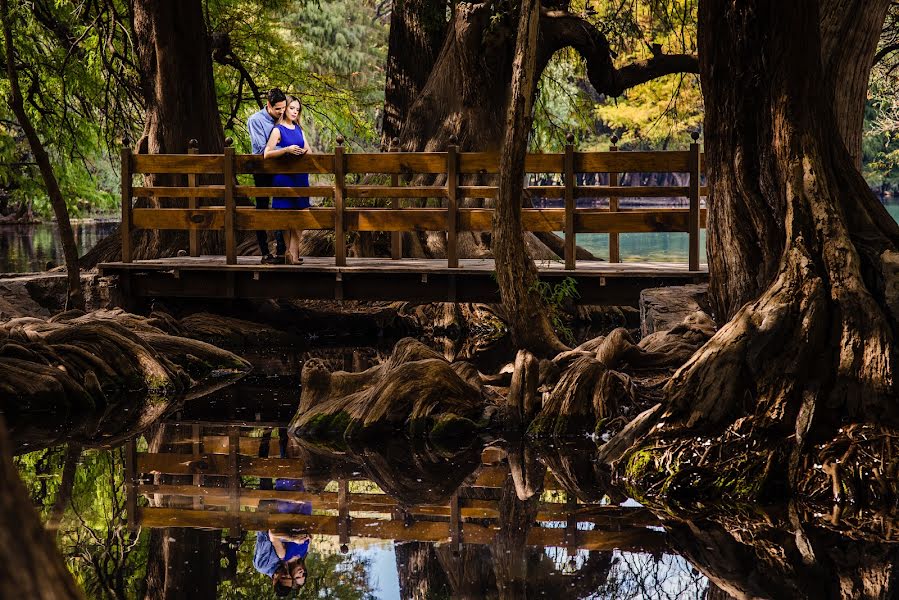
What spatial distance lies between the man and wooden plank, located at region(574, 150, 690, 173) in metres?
3.37

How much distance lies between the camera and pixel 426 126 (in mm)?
17500

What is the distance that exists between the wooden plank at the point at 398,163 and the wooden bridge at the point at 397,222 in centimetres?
1

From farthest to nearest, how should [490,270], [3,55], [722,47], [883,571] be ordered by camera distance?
[3,55], [490,270], [722,47], [883,571]

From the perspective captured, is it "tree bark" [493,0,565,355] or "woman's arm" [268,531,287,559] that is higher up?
"tree bark" [493,0,565,355]

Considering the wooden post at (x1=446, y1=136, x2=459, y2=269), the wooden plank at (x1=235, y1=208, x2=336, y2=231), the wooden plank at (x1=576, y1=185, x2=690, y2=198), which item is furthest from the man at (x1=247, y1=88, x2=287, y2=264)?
the wooden plank at (x1=576, y1=185, x2=690, y2=198)

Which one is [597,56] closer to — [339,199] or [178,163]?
[339,199]

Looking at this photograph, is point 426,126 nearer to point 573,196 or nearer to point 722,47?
point 573,196

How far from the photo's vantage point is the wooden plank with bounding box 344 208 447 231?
1446 centimetres

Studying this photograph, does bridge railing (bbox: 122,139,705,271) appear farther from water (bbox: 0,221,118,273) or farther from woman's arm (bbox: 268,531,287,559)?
woman's arm (bbox: 268,531,287,559)

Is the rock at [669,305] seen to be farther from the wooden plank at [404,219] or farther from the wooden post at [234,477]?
the wooden post at [234,477]

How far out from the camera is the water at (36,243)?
1056 inches

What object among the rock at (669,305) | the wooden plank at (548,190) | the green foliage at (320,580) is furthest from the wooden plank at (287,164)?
the green foliage at (320,580)

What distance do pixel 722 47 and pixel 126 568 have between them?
5.33 meters

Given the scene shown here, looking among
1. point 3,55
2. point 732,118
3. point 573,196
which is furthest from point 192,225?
point 732,118
